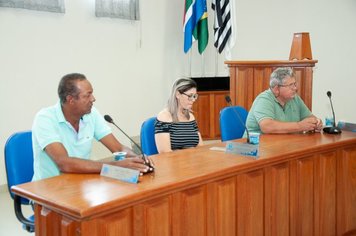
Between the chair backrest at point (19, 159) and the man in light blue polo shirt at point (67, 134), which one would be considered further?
the chair backrest at point (19, 159)

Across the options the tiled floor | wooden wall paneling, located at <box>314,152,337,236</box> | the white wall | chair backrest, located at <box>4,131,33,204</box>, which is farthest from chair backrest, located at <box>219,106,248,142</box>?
the white wall

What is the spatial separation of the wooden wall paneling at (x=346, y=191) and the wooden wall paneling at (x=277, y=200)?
1.73ft

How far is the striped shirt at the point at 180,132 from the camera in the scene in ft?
9.04

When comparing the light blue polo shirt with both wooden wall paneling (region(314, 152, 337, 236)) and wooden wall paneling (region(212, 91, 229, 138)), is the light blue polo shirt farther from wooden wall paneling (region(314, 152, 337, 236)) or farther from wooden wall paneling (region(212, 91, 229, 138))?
wooden wall paneling (region(212, 91, 229, 138))

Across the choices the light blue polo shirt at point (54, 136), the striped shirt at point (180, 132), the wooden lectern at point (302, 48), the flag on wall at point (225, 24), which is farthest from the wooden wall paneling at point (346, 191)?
the flag on wall at point (225, 24)

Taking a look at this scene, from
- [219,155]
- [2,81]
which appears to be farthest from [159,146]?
[2,81]

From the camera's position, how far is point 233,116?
129 inches

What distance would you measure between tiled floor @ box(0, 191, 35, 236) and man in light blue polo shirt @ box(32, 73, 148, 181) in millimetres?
1176

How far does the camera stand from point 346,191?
278 cm

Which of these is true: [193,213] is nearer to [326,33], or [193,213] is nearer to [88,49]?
[88,49]

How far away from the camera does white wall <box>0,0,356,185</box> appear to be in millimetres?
4312

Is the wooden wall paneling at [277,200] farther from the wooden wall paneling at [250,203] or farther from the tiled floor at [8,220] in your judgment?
the tiled floor at [8,220]

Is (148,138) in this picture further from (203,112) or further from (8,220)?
(203,112)

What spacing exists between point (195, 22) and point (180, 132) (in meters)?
3.25
